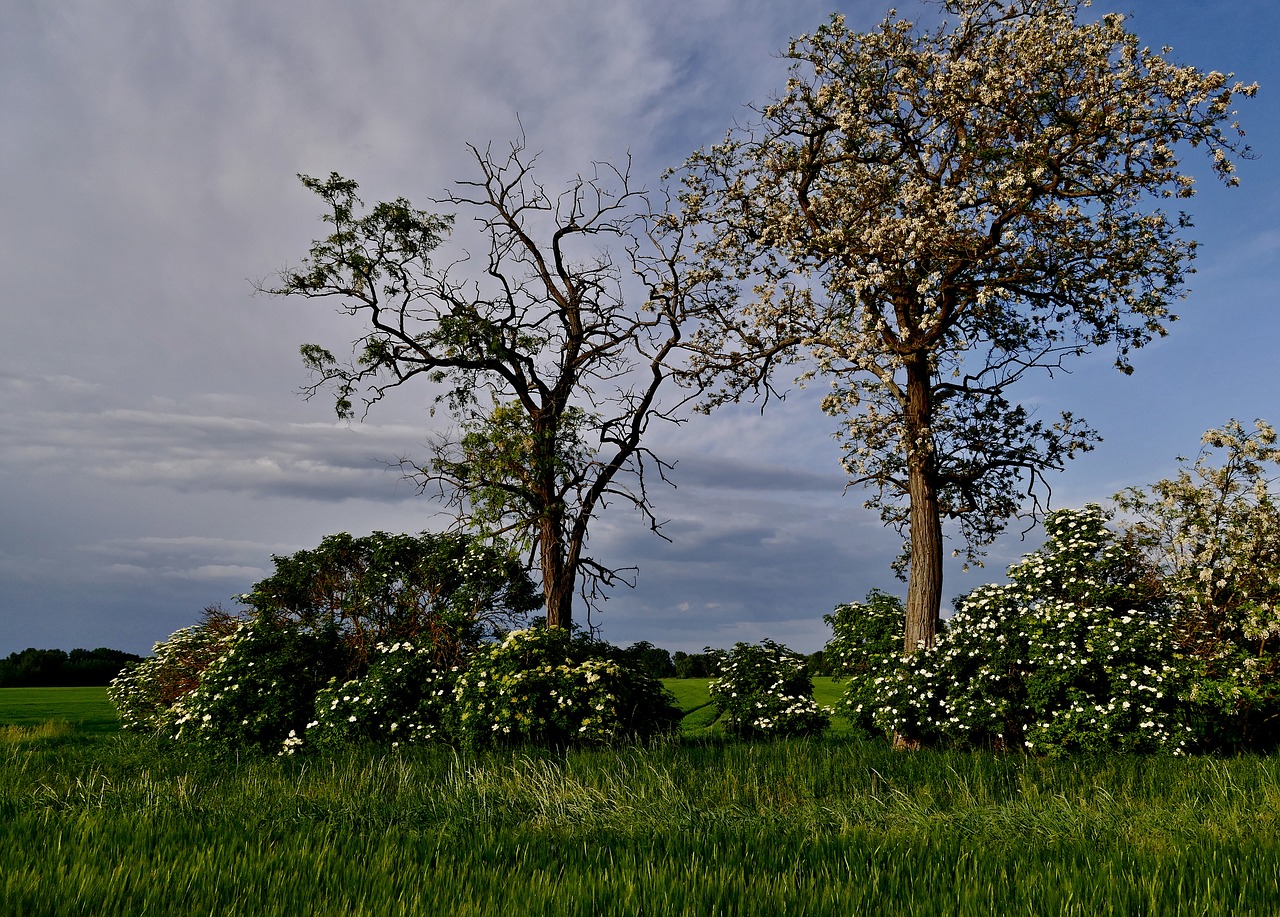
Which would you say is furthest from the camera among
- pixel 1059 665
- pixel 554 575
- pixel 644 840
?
pixel 554 575

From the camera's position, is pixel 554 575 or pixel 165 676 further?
pixel 165 676

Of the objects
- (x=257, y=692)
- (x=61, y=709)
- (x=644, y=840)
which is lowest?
(x=644, y=840)

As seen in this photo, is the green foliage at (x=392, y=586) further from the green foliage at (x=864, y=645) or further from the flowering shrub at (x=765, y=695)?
the green foliage at (x=864, y=645)

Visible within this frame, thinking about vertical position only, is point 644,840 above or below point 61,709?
below

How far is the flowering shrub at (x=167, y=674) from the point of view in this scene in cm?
1588

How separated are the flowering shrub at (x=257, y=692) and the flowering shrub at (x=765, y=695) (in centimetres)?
666

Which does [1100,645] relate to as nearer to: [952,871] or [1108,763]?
[1108,763]

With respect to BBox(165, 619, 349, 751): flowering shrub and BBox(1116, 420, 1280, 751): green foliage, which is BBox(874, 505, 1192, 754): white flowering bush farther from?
BBox(165, 619, 349, 751): flowering shrub

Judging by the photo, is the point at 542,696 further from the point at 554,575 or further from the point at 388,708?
the point at 554,575

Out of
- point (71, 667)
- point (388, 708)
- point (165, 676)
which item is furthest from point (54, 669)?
point (388, 708)

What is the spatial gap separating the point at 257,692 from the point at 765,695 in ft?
26.9

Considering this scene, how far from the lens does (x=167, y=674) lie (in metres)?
16.3

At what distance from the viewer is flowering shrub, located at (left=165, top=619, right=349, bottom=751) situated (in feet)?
41.1

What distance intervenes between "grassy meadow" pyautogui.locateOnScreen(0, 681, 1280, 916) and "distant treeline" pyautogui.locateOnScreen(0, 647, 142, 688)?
2755cm
